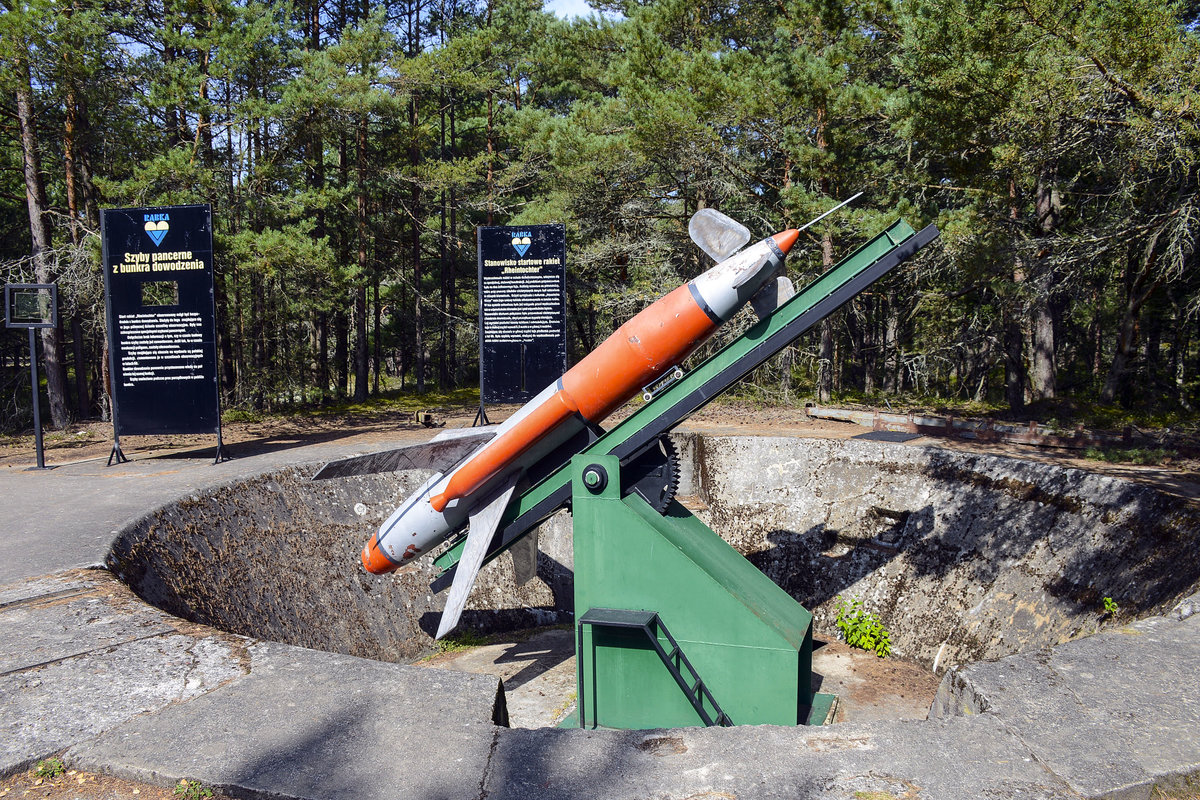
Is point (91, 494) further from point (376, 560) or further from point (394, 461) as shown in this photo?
point (376, 560)

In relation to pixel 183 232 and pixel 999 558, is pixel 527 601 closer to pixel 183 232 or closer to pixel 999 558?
pixel 999 558

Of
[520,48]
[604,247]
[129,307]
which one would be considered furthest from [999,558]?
[520,48]

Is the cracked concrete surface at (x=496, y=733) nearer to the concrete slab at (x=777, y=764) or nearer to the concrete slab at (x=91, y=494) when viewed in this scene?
the concrete slab at (x=777, y=764)

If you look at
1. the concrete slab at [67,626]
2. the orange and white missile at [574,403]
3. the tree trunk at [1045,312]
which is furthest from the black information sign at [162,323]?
the tree trunk at [1045,312]

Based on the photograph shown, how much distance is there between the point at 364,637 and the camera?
7086 millimetres

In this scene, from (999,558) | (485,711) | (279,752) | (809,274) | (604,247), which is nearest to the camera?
(279,752)

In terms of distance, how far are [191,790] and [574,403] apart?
3350 mm

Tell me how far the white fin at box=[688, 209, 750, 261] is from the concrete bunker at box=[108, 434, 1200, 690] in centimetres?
383

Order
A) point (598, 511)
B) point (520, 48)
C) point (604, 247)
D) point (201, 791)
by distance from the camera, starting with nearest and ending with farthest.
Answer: point (201, 791), point (598, 511), point (604, 247), point (520, 48)

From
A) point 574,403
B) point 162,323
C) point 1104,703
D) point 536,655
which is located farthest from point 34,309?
point 1104,703

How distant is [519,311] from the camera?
10820 mm

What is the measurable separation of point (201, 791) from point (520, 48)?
71.5ft

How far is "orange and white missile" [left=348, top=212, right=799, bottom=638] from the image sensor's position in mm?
4973

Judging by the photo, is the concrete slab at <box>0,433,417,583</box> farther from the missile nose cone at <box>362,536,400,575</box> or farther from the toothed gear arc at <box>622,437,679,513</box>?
the toothed gear arc at <box>622,437,679,513</box>
